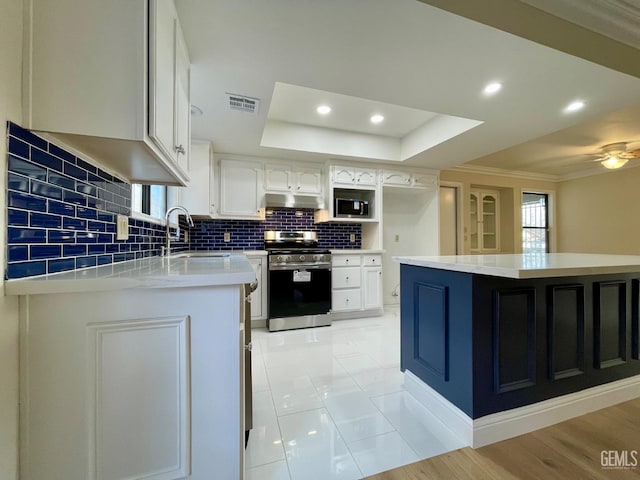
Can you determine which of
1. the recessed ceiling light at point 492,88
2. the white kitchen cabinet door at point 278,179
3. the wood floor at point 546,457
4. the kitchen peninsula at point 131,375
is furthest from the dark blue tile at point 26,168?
the white kitchen cabinet door at point 278,179

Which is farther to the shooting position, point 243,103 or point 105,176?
point 243,103

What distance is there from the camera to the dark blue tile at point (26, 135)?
77 cm

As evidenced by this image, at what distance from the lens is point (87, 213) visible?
109cm

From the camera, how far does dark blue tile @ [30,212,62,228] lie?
826 millimetres

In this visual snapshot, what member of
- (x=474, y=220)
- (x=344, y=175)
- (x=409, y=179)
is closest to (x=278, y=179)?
(x=344, y=175)

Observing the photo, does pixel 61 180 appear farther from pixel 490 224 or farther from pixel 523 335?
pixel 490 224

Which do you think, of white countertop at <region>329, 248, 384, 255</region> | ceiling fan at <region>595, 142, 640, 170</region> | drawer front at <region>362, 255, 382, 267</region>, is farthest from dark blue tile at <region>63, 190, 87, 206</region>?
ceiling fan at <region>595, 142, 640, 170</region>

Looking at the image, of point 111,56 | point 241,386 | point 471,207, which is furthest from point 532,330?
point 471,207

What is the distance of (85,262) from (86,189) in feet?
0.98

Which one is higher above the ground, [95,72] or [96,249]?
[95,72]

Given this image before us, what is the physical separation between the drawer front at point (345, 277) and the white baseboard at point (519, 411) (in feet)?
6.02

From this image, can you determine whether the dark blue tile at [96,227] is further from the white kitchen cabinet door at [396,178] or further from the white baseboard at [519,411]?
the white kitchen cabinet door at [396,178]

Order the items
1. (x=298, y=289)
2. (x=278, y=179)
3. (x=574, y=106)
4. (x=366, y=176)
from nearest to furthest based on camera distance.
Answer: (x=574, y=106), (x=298, y=289), (x=278, y=179), (x=366, y=176)

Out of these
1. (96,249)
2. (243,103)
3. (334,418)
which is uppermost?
(243,103)
